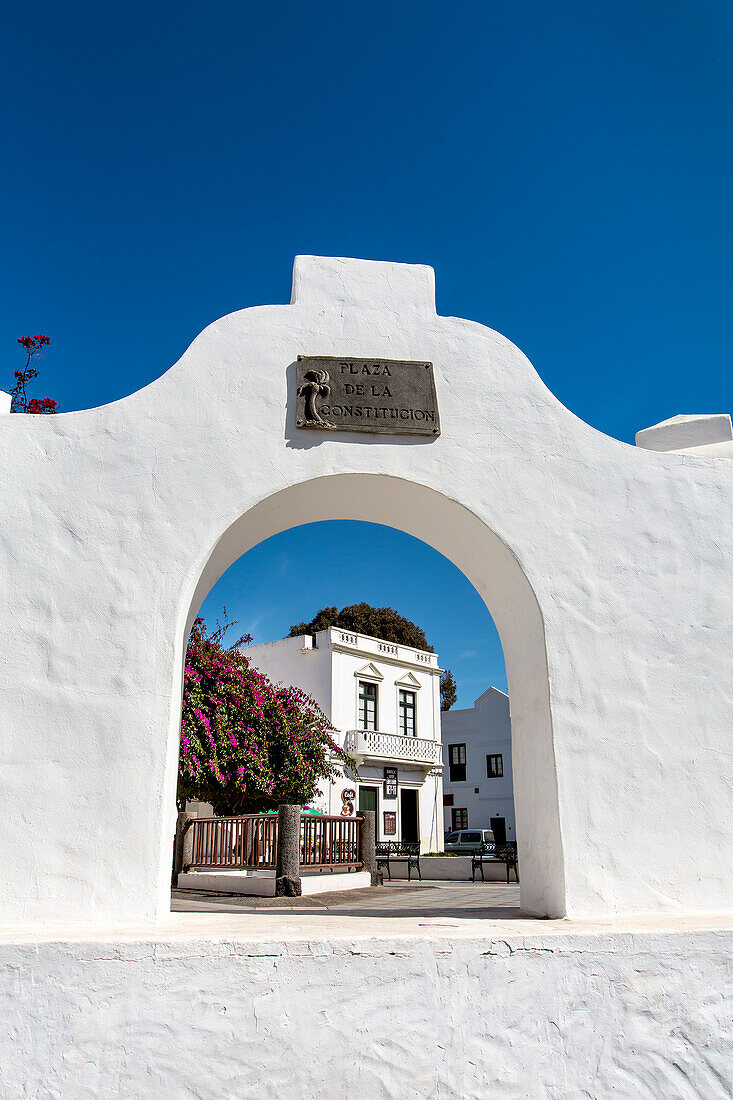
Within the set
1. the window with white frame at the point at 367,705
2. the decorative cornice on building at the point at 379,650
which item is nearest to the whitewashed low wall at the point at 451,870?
the window with white frame at the point at 367,705

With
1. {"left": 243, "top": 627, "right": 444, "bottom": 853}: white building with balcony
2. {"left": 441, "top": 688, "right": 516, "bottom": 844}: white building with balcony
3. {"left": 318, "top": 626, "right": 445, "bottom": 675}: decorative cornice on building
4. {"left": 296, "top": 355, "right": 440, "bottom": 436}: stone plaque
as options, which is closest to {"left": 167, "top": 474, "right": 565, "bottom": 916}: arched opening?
{"left": 296, "top": 355, "right": 440, "bottom": 436}: stone plaque

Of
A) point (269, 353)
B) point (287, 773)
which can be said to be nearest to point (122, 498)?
point (269, 353)

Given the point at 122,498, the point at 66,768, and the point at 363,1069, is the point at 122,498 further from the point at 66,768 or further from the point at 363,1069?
the point at 363,1069

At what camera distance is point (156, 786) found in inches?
140

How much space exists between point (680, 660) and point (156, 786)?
8.71 ft

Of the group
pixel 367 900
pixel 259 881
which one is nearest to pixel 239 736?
pixel 259 881

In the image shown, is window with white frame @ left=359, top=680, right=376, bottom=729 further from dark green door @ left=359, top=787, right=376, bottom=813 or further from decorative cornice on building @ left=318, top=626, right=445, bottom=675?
dark green door @ left=359, top=787, right=376, bottom=813

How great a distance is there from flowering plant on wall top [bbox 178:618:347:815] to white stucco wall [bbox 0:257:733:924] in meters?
7.58

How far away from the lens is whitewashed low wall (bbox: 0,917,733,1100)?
117 inches

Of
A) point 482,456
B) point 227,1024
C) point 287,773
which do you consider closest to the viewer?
point 227,1024

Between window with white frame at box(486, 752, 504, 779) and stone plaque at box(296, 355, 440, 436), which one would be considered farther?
window with white frame at box(486, 752, 504, 779)

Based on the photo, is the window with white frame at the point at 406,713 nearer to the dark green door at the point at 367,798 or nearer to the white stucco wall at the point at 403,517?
the dark green door at the point at 367,798

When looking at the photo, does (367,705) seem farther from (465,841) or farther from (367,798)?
(465,841)

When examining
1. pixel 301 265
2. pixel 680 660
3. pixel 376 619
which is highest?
pixel 376 619
